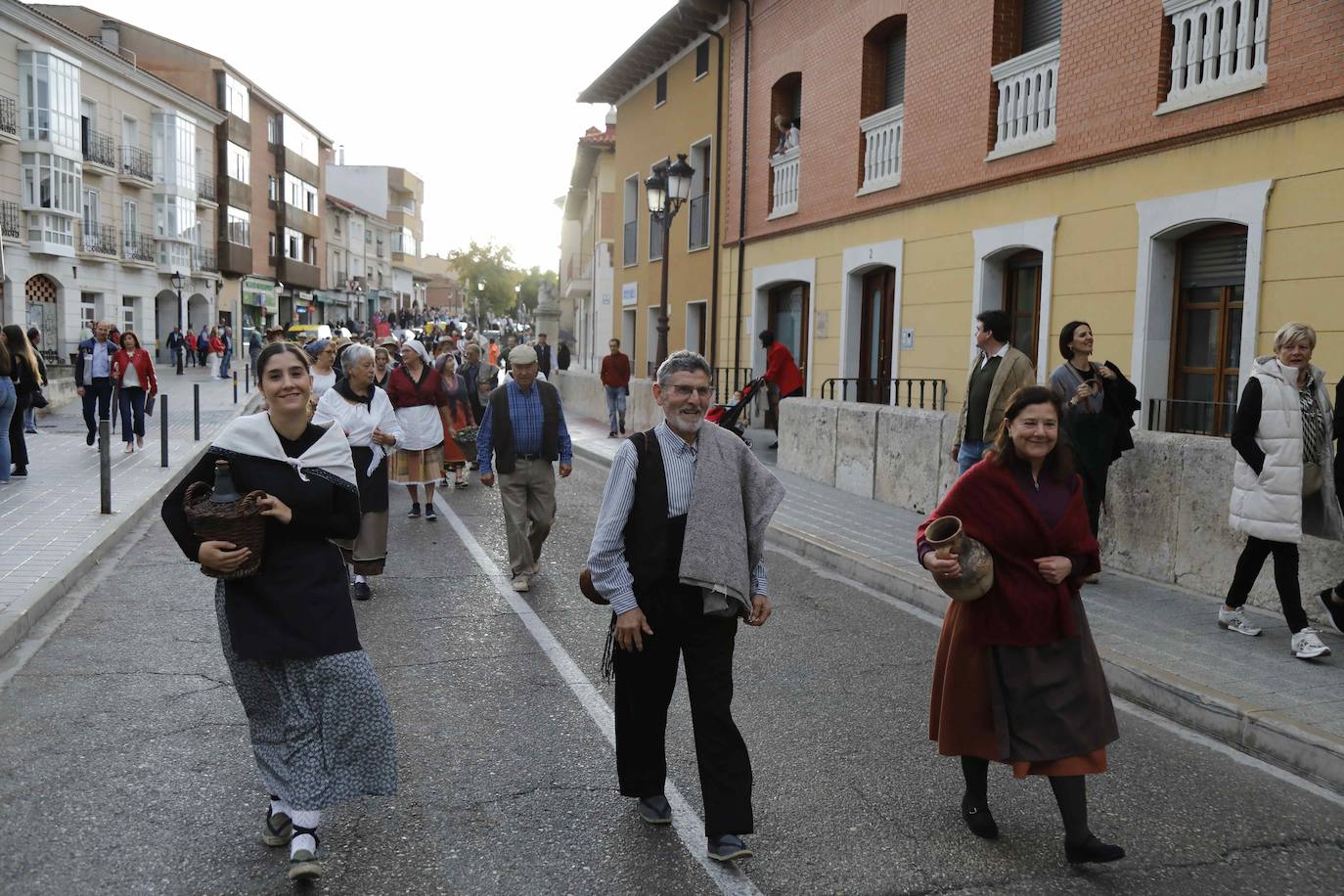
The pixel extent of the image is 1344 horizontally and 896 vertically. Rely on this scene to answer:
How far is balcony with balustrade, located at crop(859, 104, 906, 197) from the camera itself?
15812 mm

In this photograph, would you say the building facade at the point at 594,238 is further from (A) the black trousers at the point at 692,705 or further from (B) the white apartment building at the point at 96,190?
(A) the black trousers at the point at 692,705

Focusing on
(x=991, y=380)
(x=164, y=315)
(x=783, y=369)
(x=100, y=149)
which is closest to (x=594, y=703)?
(x=991, y=380)

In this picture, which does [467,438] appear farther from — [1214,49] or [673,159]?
[673,159]

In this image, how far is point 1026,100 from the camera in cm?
1302

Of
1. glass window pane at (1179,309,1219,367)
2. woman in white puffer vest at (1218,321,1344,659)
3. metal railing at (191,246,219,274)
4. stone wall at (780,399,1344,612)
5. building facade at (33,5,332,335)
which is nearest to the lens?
woman in white puffer vest at (1218,321,1344,659)

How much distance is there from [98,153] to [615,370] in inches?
1253

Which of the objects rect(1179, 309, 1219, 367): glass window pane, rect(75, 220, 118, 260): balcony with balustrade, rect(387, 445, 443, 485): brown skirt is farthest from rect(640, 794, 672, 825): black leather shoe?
rect(75, 220, 118, 260): balcony with balustrade

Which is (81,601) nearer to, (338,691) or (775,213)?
(338,691)

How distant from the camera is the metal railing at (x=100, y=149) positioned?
4325cm

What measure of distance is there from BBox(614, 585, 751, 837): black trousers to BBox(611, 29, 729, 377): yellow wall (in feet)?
62.5

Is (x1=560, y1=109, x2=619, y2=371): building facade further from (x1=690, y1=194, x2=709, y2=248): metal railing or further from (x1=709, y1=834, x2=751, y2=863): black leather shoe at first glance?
(x1=709, y1=834, x2=751, y2=863): black leather shoe

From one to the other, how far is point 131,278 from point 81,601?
43580 mm

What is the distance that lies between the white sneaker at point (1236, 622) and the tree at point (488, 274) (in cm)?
8973

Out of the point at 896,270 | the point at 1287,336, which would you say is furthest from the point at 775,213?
the point at 1287,336
